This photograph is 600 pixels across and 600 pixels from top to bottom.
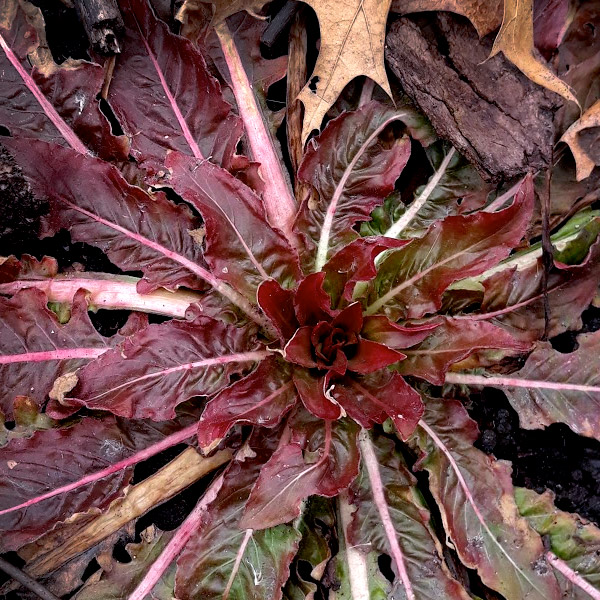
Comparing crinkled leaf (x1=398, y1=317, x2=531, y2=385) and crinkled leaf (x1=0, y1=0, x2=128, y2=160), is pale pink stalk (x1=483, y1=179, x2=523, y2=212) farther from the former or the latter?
crinkled leaf (x1=0, y1=0, x2=128, y2=160)

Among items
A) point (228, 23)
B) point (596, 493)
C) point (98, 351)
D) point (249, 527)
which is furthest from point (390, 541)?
point (228, 23)

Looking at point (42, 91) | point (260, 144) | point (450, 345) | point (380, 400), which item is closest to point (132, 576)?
point (380, 400)

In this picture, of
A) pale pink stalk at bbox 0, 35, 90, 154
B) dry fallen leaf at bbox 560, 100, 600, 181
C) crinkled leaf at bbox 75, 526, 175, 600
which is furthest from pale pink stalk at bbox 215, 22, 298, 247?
crinkled leaf at bbox 75, 526, 175, 600

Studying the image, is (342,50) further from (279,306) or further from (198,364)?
(198,364)

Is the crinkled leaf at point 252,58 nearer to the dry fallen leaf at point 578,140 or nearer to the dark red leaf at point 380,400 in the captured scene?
the dark red leaf at point 380,400

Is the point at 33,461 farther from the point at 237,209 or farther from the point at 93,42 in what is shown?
the point at 93,42

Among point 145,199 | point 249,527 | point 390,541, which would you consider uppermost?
point 145,199
